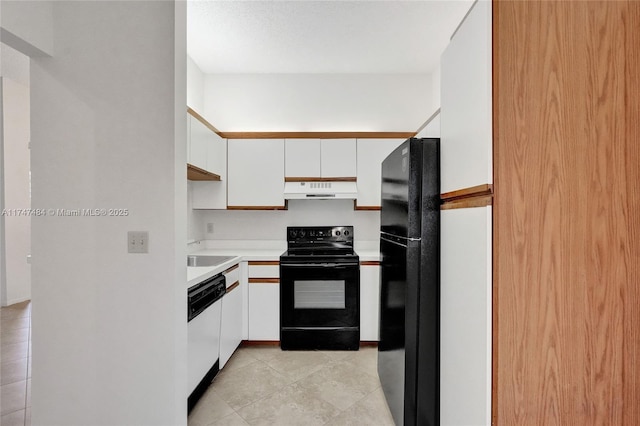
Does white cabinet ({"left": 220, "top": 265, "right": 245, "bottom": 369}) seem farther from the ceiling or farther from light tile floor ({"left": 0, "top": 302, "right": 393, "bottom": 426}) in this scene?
the ceiling

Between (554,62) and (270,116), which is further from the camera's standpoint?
(270,116)

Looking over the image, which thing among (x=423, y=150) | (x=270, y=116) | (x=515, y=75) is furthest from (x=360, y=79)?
(x=515, y=75)

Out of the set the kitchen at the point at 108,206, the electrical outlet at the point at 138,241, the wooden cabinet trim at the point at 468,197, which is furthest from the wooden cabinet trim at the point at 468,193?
the electrical outlet at the point at 138,241

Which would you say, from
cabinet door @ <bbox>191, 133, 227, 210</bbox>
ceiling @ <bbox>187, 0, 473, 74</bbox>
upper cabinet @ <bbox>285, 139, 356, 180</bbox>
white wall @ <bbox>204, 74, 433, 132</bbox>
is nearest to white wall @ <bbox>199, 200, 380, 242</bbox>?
cabinet door @ <bbox>191, 133, 227, 210</bbox>

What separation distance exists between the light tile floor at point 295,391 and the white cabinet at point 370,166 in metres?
1.47

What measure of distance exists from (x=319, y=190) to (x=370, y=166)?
0.59m

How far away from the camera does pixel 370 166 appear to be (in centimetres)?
328

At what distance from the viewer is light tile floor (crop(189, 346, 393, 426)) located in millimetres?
1985

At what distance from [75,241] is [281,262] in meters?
1.65

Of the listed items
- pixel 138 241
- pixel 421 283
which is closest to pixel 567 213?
pixel 421 283

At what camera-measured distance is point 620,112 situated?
773 millimetres

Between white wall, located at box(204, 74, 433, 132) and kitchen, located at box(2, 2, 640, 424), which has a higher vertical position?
white wall, located at box(204, 74, 433, 132)

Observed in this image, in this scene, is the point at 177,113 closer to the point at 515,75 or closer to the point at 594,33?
the point at 515,75

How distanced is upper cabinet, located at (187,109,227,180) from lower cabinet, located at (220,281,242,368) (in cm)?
104
